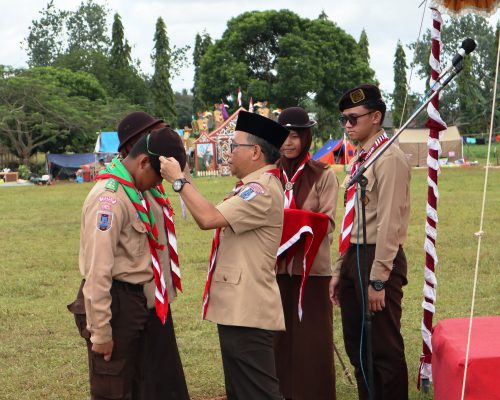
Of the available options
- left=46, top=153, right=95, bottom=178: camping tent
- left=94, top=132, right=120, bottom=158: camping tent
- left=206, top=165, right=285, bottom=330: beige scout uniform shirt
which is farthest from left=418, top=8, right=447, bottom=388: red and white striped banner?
left=46, top=153, right=95, bottom=178: camping tent

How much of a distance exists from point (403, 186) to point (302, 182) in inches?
37.6

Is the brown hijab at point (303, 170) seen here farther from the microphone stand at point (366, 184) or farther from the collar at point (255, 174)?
the collar at point (255, 174)

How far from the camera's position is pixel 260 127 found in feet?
13.6

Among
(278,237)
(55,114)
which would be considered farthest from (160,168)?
(55,114)

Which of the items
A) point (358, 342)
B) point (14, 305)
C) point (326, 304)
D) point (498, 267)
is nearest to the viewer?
point (358, 342)

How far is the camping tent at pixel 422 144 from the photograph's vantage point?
43844 mm

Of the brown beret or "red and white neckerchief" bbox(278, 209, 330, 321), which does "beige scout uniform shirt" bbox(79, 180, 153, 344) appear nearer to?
"red and white neckerchief" bbox(278, 209, 330, 321)

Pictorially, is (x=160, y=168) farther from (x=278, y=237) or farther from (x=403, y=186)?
(x=403, y=186)

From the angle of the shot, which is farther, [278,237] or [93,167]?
[93,167]

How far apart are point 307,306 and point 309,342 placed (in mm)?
251

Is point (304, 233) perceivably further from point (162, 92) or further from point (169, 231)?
point (162, 92)

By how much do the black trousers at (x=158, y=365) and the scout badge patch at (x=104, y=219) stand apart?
2.26 feet

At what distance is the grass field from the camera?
6324mm

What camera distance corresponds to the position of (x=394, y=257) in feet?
15.4
